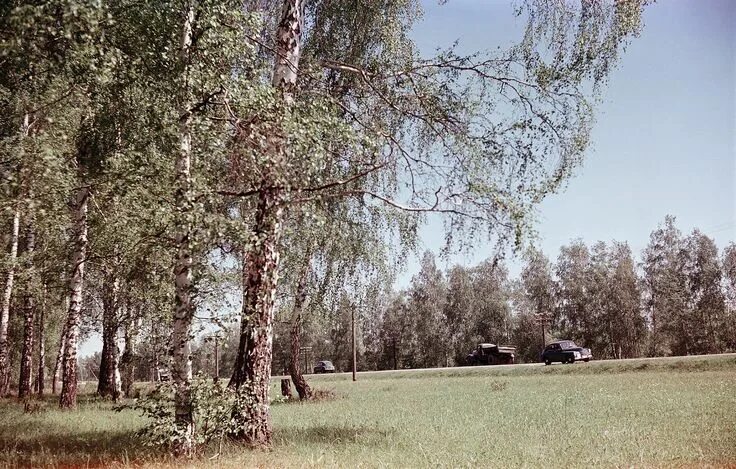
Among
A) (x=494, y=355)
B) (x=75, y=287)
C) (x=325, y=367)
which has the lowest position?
(x=325, y=367)

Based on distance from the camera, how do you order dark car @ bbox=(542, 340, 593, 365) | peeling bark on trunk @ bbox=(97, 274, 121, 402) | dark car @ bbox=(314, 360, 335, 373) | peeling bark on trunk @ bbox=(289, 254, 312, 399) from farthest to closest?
dark car @ bbox=(314, 360, 335, 373), dark car @ bbox=(542, 340, 593, 365), peeling bark on trunk @ bbox=(289, 254, 312, 399), peeling bark on trunk @ bbox=(97, 274, 121, 402)

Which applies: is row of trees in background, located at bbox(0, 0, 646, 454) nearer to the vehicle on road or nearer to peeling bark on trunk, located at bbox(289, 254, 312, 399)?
peeling bark on trunk, located at bbox(289, 254, 312, 399)

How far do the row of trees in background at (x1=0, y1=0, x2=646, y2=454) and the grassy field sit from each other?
5.28ft

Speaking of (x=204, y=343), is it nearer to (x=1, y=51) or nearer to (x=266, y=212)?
(x=266, y=212)

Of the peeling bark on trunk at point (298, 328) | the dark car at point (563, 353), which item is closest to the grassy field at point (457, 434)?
the peeling bark on trunk at point (298, 328)

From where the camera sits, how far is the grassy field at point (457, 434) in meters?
8.00

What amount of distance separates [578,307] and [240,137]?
251 ft

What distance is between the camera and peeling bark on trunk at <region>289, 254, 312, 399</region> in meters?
18.2

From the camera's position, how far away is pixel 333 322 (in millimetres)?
19375

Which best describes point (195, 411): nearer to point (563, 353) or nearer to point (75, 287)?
point (75, 287)

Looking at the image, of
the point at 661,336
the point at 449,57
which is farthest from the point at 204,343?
the point at 661,336

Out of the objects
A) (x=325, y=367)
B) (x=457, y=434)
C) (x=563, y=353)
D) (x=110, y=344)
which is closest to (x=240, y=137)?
(x=457, y=434)

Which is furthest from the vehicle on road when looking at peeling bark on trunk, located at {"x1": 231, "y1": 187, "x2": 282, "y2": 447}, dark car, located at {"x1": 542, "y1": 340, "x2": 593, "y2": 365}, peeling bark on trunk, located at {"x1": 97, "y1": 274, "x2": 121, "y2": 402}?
peeling bark on trunk, located at {"x1": 231, "y1": 187, "x2": 282, "y2": 447}

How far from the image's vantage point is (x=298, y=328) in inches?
763
